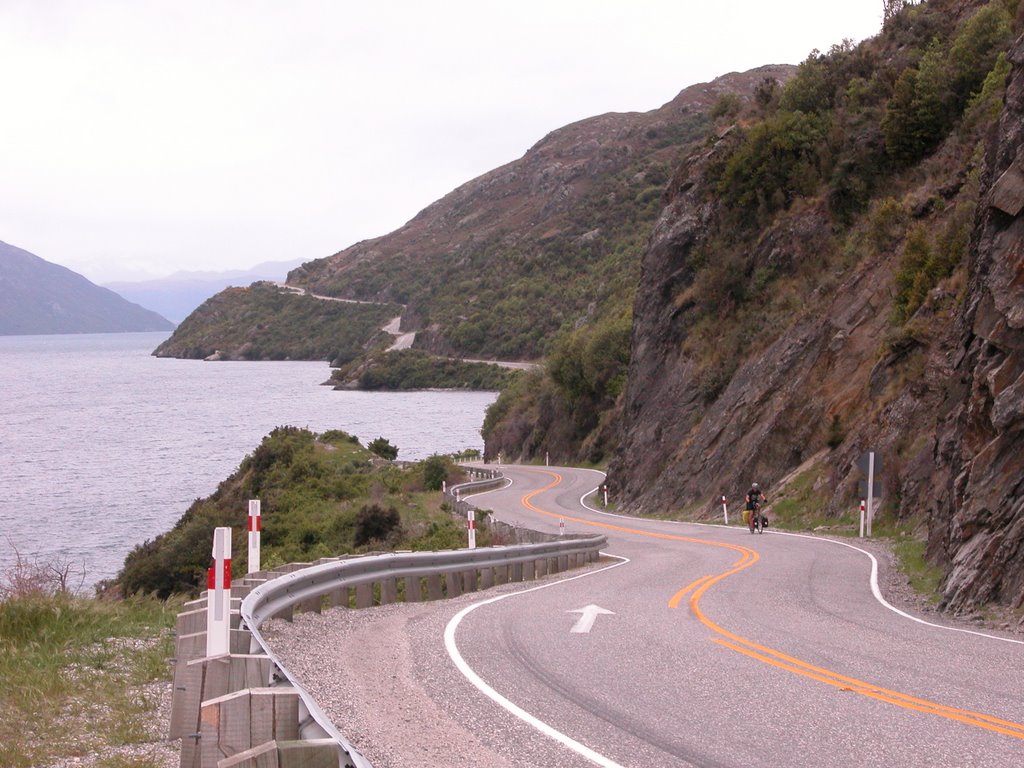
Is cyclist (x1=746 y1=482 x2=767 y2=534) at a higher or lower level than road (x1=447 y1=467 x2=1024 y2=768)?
lower

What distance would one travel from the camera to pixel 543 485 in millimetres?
53812

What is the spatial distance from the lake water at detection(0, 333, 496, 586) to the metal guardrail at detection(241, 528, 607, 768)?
411cm

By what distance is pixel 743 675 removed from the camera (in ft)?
29.5

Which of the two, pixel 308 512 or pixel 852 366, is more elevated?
pixel 852 366

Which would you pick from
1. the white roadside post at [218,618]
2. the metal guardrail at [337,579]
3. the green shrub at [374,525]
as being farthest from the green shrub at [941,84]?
Result: the white roadside post at [218,618]

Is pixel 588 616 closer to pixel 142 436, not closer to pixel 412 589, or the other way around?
pixel 412 589

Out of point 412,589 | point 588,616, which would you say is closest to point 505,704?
point 588,616

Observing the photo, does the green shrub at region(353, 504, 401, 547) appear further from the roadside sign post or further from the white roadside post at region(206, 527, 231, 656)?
the white roadside post at region(206, 527, 231, 656)

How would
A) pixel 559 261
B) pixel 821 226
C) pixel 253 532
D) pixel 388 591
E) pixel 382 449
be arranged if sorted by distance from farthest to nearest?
pixel 559 261 → pixel 382 449 → pixel 821 226 → pixel 388 591 → pixel 253 532

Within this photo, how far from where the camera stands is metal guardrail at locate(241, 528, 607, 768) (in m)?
5.07

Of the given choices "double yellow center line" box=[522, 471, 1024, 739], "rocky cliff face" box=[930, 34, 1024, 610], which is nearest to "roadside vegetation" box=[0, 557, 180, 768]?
"double yellow center line" box=[522, 471, 1024, 739]

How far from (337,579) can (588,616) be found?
2892 mm

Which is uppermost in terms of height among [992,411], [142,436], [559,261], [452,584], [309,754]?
[559,261]

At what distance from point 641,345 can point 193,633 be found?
42.7 meters
